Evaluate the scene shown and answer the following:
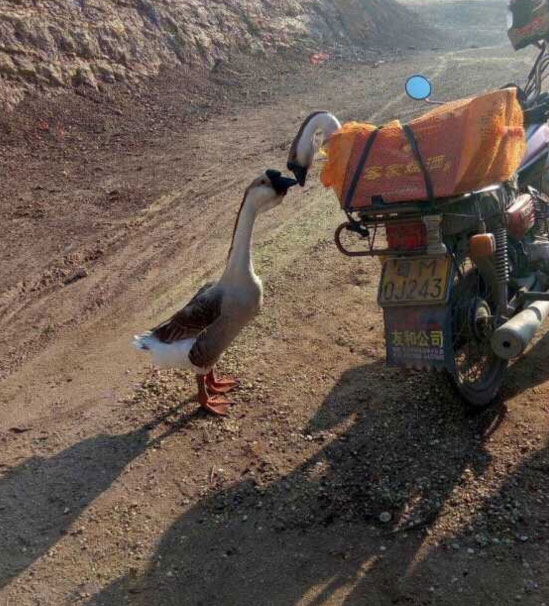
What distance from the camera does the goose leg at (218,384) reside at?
14.7 ft

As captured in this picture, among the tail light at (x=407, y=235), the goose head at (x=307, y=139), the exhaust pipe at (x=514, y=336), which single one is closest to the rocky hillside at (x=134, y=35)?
the goose head at (x=307, y=139)

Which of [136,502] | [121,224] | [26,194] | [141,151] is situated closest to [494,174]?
[136,502]

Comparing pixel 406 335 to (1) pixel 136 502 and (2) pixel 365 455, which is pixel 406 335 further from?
(1) pixel 136 502

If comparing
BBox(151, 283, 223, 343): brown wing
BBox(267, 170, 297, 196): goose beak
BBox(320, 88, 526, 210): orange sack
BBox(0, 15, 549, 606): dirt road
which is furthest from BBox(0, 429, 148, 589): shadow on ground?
BBox(320, 88, 526, 210): orange sack

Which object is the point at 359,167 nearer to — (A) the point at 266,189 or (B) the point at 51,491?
(A) the point at 266,189

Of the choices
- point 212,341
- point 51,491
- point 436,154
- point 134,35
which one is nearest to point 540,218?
point 436,154

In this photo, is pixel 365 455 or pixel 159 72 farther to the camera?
pixel 159 72

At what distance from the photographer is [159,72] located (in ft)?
43.6

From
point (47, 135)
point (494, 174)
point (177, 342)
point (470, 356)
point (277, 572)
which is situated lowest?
point (277, 572)

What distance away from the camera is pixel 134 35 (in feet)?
43.8

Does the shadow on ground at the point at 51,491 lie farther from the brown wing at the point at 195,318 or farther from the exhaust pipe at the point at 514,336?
the exhaust pipe at the point at 514,336

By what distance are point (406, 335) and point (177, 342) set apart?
5.29ft

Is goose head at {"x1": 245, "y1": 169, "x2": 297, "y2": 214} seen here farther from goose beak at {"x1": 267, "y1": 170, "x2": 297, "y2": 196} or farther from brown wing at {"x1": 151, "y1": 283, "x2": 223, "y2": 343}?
brown wing at {"x1": 151, "y1": 283, "x2": 223, "y2": 343}

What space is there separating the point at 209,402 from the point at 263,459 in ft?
2.24
